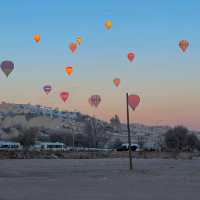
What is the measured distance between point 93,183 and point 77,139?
15860 centimetres

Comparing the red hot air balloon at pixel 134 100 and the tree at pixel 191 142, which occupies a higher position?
the tree at pixel 191 142

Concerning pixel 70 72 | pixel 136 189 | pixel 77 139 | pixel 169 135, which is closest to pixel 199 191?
pixel 136 189

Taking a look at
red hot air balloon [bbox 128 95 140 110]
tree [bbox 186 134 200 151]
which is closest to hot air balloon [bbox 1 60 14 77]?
red hot air balloon [bbox 128 95 140 110]

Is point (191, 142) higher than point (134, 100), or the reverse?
point (191, 142)

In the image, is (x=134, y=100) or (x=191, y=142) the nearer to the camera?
(x=134, y=100)

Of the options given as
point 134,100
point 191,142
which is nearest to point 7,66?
point 134,100

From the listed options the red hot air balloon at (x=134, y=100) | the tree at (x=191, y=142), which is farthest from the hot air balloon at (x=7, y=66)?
the tree at (x=191, y=142)

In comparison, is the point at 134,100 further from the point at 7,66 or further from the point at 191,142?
the point at 191,142

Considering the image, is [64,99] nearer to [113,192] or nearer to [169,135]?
[113,192]

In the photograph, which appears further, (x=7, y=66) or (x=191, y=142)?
(x=191, y=142)

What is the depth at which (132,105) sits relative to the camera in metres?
45.5

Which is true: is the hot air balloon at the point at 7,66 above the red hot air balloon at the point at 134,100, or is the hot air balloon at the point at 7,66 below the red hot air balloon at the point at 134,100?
above

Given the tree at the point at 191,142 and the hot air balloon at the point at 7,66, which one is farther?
the tree at the point at 191,142

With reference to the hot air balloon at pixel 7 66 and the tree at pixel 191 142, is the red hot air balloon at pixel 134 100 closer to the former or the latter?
the hot air balloon at pixel 7 66
